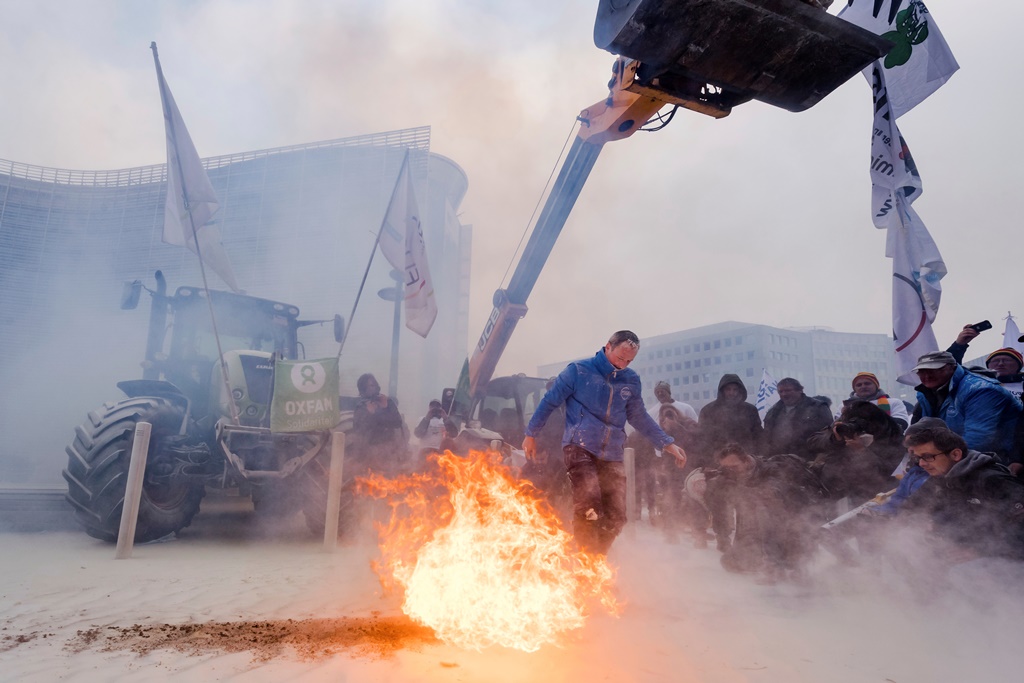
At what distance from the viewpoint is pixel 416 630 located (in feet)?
11.2

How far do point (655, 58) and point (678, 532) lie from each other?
647cm

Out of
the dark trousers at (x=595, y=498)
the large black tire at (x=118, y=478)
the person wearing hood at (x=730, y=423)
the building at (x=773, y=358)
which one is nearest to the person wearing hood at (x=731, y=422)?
the person wearing hood at (x=730, y=423)

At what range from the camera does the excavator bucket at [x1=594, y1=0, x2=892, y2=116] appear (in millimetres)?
3205

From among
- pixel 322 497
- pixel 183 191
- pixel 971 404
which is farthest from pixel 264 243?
pixel 971 404

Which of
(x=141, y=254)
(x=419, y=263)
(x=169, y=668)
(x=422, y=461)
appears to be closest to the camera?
(x=169, y=668)

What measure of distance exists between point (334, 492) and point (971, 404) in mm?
6260

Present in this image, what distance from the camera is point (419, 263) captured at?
10.9m

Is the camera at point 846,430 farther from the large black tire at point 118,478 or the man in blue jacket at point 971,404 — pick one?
the large black tire at point 118,478

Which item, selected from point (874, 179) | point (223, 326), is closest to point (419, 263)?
point (223, 326)

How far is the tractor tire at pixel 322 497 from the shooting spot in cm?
674

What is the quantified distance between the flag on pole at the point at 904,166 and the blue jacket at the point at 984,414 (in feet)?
4.51

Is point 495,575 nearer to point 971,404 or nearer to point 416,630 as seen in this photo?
point 416,630

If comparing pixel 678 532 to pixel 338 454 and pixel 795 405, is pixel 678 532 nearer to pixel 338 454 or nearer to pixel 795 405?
pixel 795 405

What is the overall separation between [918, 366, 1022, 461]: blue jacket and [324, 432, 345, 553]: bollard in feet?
19.9
